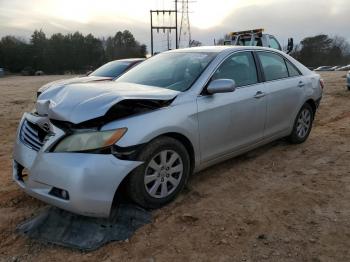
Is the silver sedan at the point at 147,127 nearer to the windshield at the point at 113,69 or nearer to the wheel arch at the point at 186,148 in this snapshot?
the wheel arch at the point at 186,148

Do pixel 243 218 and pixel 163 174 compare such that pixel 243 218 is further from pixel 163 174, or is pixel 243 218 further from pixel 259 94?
pixel 259 94

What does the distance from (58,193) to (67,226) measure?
332mm

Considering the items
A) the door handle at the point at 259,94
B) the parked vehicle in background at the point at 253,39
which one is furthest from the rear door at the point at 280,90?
the parked vehicle in background at the point at 253,39

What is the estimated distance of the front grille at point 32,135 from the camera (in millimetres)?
3687

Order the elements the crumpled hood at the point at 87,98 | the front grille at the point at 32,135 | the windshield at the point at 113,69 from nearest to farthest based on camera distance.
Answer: the crumpled hood at the point at 87,98 < the front grille at the point at 32,135 < the windshield at the point at 113,69

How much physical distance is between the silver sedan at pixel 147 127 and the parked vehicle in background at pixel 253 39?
12.0 metres

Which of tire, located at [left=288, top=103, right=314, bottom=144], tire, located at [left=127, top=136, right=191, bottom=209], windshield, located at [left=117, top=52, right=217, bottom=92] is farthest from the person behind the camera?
tire, located at [left=288, top=103, right=314, bottom=144]

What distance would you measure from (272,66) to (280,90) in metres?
0.36

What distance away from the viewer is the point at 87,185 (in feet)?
10.6

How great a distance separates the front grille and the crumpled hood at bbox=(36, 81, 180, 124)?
0.57 ft

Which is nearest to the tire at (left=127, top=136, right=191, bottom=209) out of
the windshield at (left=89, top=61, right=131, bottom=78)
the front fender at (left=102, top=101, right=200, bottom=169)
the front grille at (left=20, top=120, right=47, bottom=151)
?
the front fender at (left=102, top=101, right=200, bottom=169)

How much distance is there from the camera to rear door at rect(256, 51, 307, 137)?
5.15m

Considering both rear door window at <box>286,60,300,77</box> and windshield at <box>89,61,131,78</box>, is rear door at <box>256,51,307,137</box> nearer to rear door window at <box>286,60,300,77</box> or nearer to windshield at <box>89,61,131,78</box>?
rear door window at <box>286,60,300,77</box>

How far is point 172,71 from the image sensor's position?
459 cm
